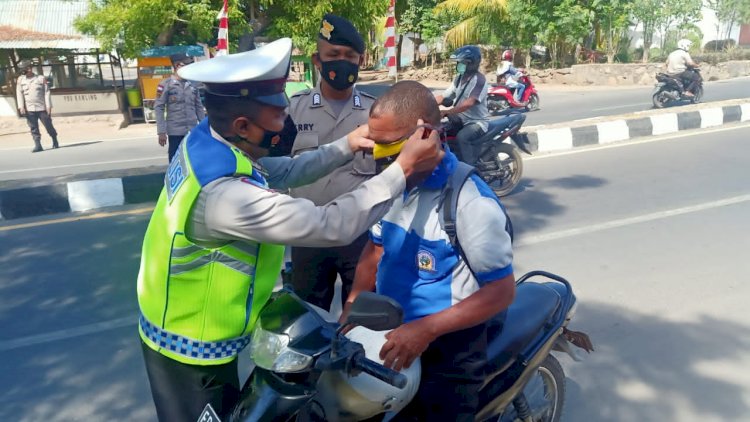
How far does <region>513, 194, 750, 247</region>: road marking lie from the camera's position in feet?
16.7

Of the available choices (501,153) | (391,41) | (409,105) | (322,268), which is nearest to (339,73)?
(322,268)

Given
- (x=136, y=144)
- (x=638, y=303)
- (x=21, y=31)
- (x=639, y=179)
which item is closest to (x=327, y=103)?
(x=638, y=303)

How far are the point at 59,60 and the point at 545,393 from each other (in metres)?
18.9

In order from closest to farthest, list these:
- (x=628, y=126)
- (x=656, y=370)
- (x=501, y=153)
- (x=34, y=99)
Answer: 1. (x=656, y=370)
2. (x=501, y=153)
3. (x=628, y=126)
4. (x=34, y=99)

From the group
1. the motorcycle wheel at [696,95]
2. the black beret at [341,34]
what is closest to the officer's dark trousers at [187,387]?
the black beret at [341,34]

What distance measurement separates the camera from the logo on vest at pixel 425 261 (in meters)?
1.81

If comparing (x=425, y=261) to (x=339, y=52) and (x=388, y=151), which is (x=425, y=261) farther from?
(x=339, y=52)

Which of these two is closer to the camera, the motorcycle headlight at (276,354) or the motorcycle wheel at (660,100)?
the motorcycle headlight at (276,354)

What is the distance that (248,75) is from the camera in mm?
1538

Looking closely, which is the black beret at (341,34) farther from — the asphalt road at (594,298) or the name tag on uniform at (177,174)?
the asphalt road at (594,298)

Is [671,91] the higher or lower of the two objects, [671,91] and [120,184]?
the higher

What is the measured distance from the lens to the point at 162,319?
1635mm

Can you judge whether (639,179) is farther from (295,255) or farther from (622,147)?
(295,255)

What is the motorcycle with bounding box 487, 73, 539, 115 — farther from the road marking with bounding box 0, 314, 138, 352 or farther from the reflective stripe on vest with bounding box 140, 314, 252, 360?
the reflective stripe on vest with bounding box 140, 314, 252, 360
